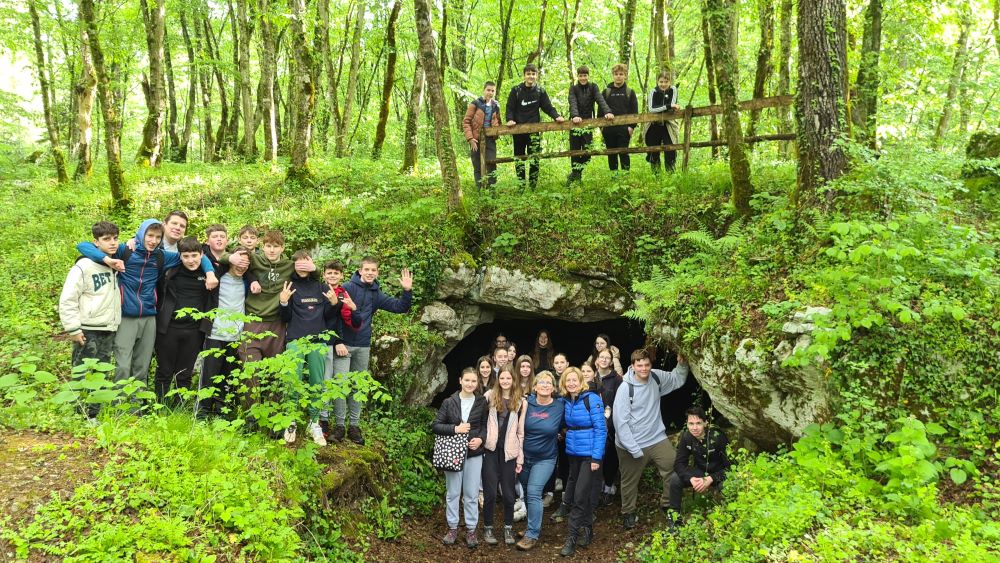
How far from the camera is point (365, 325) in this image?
6.66 meters

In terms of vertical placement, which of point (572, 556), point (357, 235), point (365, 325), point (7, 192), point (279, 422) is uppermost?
point (7, 192)

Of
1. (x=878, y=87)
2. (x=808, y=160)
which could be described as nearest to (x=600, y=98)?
(x=808, y=160)

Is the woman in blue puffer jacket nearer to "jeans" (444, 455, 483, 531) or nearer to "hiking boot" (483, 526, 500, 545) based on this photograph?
"hiking boot" (483, 526, 500, 545)

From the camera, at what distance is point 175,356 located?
19.6ft

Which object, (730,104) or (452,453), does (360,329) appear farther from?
(730,104)

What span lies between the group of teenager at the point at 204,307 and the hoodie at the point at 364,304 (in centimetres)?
1

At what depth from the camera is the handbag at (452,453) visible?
6578mm

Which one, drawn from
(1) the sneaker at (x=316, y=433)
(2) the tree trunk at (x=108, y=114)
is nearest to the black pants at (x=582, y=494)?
(1) the sneaker at (x=316, y=433)

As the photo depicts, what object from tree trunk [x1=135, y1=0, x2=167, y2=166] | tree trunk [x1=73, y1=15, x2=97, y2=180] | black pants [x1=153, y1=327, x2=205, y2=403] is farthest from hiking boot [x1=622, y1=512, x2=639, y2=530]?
tree trunk [x1=135, y1=0, x2=167, y2=166]

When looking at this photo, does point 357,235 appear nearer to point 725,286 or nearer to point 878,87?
point 725,286

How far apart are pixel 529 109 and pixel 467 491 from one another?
672cm

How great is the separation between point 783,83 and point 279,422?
11.5 m

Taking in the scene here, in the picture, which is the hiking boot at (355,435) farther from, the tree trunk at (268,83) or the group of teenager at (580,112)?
the tree trunk at (268,83)

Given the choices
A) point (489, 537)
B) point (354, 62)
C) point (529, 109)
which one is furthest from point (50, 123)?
point (489, 537)
